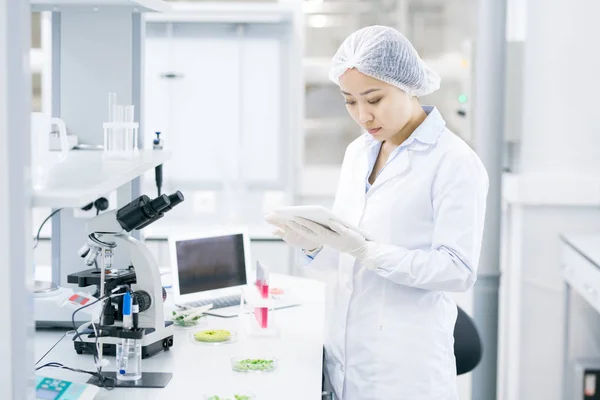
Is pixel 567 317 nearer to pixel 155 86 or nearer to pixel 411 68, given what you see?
pixel 411 68

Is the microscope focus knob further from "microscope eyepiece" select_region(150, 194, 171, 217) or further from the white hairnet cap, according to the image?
the white hairnet cap

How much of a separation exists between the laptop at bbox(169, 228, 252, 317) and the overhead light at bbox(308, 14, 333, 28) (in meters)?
1.55

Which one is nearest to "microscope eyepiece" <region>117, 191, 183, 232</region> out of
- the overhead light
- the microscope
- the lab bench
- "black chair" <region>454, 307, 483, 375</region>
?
the microscope

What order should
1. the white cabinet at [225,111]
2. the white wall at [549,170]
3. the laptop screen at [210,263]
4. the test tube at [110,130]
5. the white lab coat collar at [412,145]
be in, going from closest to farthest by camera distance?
1. the white lab coat collar at [412,145]
2. the test tube at [110,130]
3. the laptop screen at [210,263]
4. the white wall at [549,170]
5. the white cabinet at [225,111]

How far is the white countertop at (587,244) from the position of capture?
2.79 m

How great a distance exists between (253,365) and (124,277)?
0.37 meters

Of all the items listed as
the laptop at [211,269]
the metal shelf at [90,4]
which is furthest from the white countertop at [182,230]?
the metal shelf at [90,4]

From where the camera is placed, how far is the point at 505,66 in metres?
3.12

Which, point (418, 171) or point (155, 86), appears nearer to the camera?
point (418, 171)

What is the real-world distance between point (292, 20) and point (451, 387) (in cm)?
221

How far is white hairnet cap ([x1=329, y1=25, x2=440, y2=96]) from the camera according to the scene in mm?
1919

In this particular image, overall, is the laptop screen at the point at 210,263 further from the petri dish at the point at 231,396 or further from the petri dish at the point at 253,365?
the petri dish at the point at 231,396

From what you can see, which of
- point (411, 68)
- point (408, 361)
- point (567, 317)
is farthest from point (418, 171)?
point (567, 317)

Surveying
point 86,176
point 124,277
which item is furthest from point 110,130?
point 86,176
